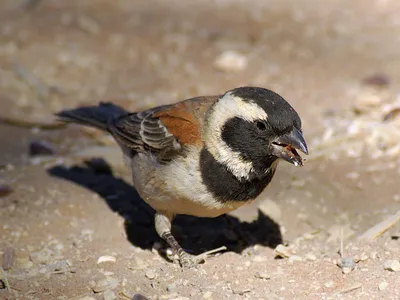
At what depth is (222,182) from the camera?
4.50m

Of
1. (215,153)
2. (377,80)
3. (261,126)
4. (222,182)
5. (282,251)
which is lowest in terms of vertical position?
(282,251)

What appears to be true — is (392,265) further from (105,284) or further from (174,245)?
(105,284)

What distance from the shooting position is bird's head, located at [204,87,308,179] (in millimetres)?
4367

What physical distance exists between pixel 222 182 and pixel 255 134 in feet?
1.25

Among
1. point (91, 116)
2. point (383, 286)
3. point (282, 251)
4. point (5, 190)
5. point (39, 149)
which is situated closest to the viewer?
point (383, 286)

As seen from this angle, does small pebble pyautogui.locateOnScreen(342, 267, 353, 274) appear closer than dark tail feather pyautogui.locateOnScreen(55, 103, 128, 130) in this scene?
Yes

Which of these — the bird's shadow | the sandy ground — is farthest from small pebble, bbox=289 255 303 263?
the bird's shadow

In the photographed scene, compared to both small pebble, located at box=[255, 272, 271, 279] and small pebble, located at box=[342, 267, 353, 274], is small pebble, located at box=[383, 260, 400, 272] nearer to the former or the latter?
small pebble, located at box=[342, 267, 353, 274]

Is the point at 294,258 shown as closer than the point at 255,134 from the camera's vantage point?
No

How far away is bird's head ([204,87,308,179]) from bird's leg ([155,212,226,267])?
0.72m

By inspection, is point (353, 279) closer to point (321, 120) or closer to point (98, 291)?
point (98, 291)

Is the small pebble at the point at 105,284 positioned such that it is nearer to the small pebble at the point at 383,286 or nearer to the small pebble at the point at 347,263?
the small pebble at the point at 347,263

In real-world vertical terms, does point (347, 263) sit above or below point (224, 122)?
below

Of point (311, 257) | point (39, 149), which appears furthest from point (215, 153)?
point (39, 149)
